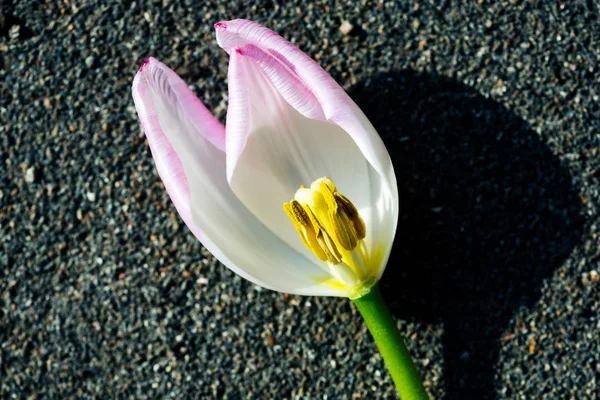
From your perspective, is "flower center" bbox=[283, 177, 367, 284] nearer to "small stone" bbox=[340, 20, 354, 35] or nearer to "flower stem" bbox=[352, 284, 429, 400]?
"flower stem" bbox=[352, 284, 429, 400]

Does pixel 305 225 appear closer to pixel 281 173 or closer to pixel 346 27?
pixel 281 173

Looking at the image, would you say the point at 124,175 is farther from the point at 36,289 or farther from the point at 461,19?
the point at 461,19

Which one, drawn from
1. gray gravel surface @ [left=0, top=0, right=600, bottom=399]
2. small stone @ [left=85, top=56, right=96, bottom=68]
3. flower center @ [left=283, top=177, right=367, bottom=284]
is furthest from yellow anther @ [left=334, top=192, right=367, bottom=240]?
small stone @ [left=85, top=56, right=96, bottom=68]

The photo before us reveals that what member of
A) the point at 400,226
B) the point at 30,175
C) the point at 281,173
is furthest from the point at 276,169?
the point at 30,175

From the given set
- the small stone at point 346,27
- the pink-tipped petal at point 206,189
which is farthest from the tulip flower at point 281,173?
the small stone at point 346,27

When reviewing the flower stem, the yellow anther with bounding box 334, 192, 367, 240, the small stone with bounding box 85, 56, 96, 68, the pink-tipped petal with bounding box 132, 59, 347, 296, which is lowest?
the flower stem
